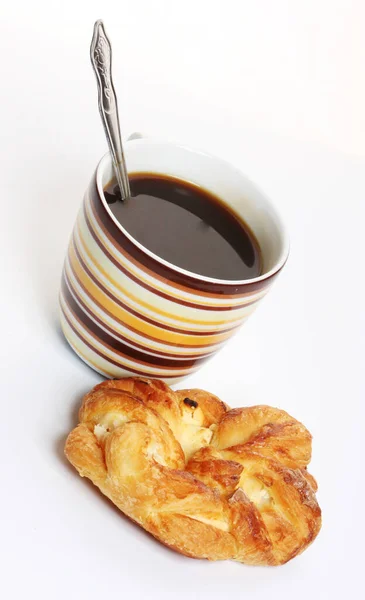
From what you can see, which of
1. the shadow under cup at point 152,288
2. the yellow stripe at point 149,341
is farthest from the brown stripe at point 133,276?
the yellow stripe at point 149,341

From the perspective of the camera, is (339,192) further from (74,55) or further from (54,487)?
(54,487)

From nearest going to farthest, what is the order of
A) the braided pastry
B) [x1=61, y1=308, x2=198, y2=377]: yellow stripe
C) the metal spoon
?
the braided pastry
the metal spoon
[x1=61, y1=308, x2=198, y2=377]: yellow stripe

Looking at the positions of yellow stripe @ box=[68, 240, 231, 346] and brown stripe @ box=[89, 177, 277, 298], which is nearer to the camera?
brown stripe @ box=[89, 177, 277, 298]

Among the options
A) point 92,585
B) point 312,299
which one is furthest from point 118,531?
point 312,299

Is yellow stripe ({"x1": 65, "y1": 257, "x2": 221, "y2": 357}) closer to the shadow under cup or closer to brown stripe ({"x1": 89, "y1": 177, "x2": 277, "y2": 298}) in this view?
the shadow under cup

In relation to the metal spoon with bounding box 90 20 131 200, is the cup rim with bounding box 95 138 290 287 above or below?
below

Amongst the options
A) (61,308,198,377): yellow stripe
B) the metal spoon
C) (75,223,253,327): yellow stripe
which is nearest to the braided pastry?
(61,308,198,377): yellow stripe

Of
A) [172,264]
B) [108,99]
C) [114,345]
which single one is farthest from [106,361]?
[108,99]
